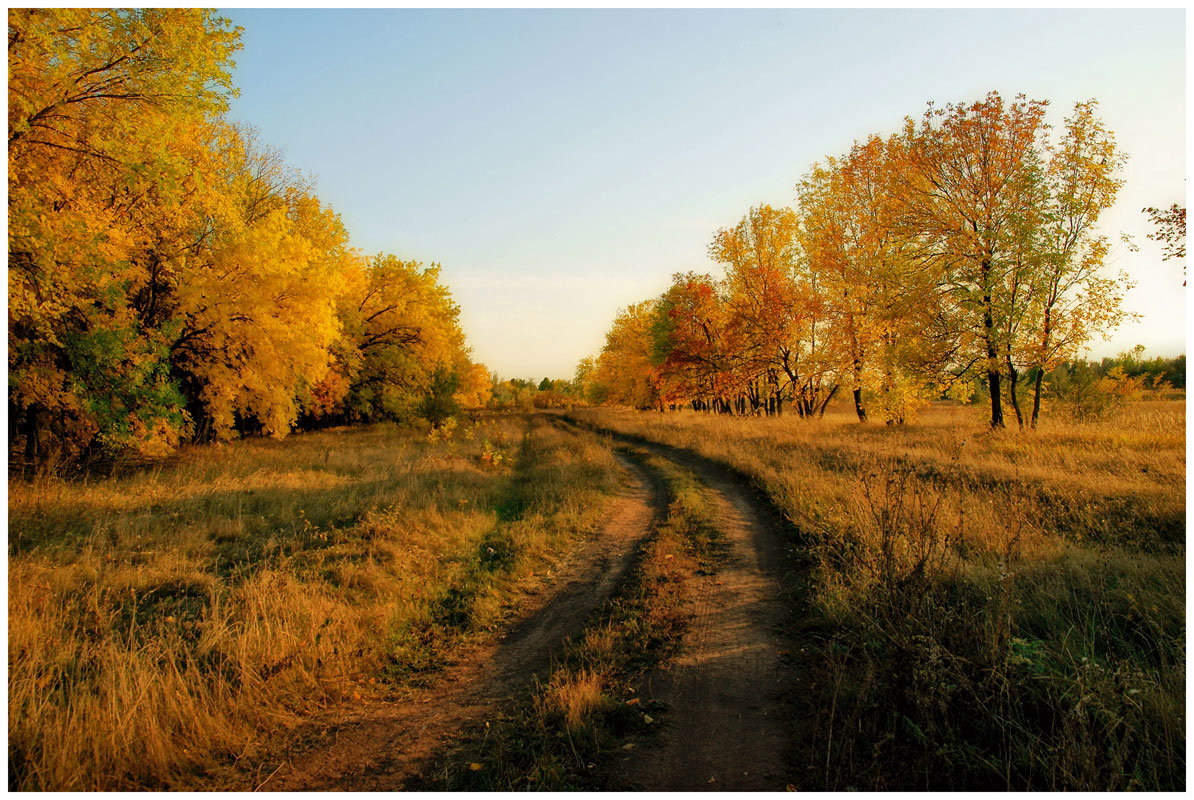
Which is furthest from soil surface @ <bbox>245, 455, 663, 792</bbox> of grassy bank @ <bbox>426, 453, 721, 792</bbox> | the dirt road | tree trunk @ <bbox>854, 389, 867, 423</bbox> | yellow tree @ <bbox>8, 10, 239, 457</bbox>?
tree trunk @ <bbox>854, 389, 867, 423</bbox>

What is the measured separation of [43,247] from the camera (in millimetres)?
8008

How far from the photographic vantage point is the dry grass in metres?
4.05

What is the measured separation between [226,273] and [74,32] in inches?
294

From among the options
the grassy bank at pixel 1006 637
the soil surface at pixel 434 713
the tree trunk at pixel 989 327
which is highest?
the tree trunk at pixel 989 327

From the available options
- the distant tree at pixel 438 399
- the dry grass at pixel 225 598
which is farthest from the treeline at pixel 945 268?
the distant tree at pixel 438 399

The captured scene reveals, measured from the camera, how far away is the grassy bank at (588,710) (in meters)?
3.81

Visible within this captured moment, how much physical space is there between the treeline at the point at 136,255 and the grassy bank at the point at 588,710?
9568 millimetres

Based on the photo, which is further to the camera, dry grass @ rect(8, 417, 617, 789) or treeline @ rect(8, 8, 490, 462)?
treeline @ rect(8, 8, 490, 462)

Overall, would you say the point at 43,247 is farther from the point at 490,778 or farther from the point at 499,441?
the point at 499,441

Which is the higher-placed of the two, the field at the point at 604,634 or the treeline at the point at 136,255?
the treeline at the point at 136,255

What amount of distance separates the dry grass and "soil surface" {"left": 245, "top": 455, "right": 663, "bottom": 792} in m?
0.40

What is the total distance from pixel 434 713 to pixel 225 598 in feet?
11.8

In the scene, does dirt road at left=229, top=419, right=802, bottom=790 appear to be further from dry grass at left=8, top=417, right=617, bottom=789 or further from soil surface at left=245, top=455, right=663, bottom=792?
dry grass at left=8, top=417, right=617, bottom=789

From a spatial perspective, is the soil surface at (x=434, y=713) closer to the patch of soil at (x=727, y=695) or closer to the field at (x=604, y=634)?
the field at (x=604, y=634)
